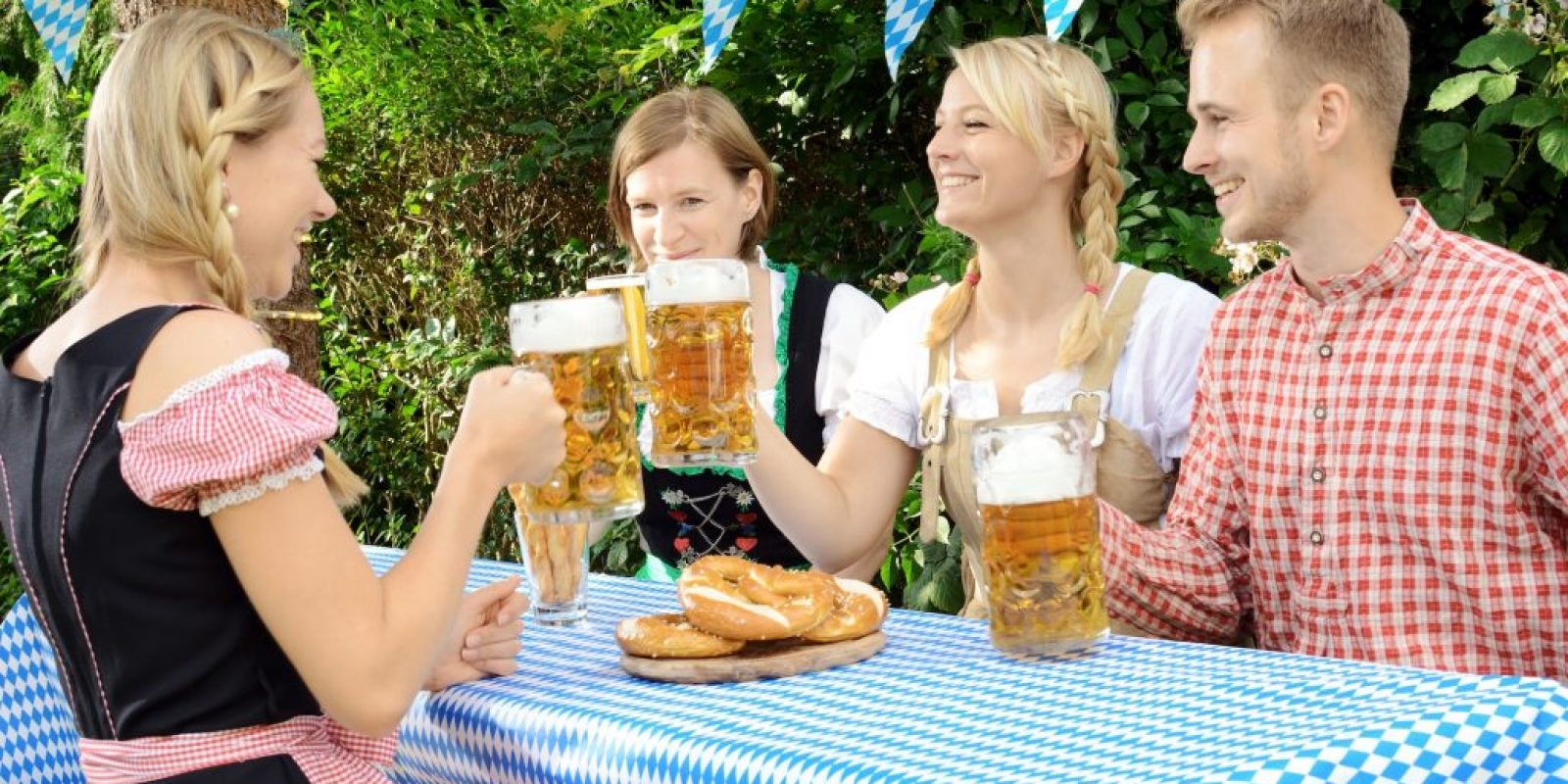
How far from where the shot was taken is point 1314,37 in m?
2.40

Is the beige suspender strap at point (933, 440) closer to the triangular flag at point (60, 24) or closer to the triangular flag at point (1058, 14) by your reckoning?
the triangular flag at point (1058, 14)

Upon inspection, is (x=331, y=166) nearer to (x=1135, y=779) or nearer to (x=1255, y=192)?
(x=1255, y=192)

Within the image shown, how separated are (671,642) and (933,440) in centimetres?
97

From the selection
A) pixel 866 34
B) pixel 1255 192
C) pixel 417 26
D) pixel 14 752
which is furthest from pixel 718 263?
pixel 417 26

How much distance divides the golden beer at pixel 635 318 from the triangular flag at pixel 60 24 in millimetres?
2312

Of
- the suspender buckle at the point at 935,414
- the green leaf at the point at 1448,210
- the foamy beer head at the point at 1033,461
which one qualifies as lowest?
the suspender buckle at the point at 935,414

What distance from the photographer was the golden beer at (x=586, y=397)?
1936 mm

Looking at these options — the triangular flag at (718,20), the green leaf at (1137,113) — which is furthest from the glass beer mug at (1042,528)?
the green leaf at (1137,113)

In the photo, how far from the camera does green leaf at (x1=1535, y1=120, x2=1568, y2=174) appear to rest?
3.55 meters

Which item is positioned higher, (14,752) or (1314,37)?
(1314,37)

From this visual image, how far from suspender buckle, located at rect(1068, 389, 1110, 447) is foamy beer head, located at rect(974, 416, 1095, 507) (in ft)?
2.66

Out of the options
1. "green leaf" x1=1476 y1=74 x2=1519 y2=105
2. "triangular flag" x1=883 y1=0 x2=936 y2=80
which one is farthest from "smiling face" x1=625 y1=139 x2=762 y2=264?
"green leaf" x1=1476 y1=74 x2=1519 y2=105

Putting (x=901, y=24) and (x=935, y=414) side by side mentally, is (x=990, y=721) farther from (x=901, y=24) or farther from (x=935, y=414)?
(x=901, y=24)

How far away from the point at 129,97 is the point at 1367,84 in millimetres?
1607
